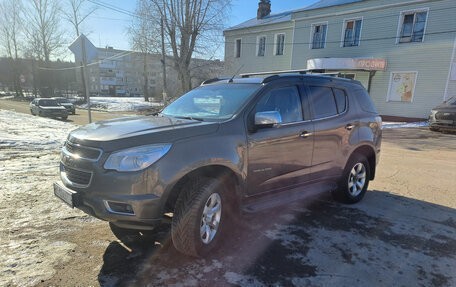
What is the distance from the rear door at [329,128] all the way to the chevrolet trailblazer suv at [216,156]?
0.02 metres

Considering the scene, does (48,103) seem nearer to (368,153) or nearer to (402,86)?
(368,153)

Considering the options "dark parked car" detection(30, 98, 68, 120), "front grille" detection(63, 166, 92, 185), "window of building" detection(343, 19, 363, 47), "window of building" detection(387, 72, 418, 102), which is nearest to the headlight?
"front grille" detection(63, 166, 92, 185)

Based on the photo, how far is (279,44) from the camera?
78.8 ft

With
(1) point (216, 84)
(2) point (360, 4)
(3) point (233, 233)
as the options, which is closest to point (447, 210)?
(3) point (233, 233)

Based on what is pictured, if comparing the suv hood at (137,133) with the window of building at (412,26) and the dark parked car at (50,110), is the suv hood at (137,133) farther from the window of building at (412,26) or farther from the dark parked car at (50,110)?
the window of building at (412,26)

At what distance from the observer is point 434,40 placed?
16.0m

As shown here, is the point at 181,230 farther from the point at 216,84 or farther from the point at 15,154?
the point at 15,154

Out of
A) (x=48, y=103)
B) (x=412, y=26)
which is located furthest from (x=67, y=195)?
(x=412, y=26)

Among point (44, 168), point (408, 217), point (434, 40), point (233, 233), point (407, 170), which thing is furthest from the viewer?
point (434, 40)

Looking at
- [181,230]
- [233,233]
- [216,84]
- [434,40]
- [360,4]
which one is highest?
[360,4]

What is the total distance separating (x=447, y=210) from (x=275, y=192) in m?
3.01

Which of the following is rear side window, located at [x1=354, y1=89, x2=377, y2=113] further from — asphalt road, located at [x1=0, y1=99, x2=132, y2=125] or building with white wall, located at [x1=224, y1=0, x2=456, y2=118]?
asphalt road, located at [x1=0, y1=99, x2=132, y2=125]

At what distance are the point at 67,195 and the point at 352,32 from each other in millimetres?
21244

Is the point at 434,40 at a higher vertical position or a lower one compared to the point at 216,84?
higher
